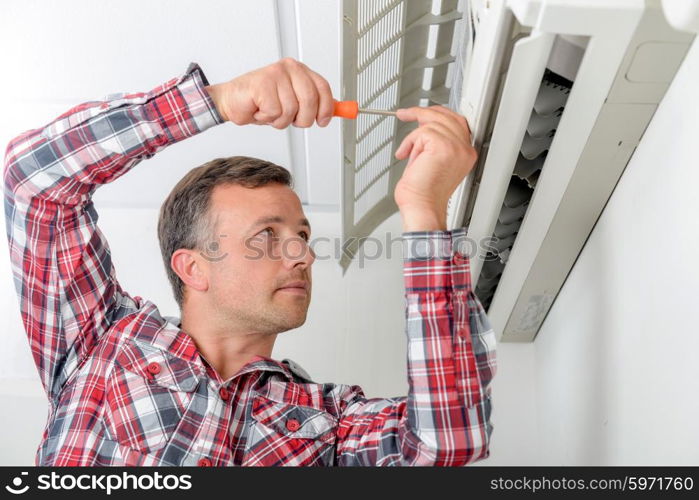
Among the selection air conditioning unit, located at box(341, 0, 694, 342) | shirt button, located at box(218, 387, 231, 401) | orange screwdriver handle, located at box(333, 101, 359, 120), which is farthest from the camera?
shirt button, located at box(218, 387, 231, 401)

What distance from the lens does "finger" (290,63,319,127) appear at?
98 centimetres

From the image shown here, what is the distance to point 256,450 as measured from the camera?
1058 mm

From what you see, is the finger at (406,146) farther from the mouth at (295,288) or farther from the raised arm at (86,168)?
the mouth at (295,288)

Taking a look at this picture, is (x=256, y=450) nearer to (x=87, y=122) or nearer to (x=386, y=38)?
(x=87, y=122)

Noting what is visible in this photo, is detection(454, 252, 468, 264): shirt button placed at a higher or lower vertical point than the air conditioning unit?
lower

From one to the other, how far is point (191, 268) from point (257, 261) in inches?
6.0

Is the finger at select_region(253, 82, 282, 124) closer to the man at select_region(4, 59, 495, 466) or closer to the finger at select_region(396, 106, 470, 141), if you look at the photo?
the man at select_region(4, 59, 495, 466)

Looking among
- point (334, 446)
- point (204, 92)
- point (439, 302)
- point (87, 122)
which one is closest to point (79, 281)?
point (87, 122)

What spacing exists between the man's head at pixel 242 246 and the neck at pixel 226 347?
2 cm

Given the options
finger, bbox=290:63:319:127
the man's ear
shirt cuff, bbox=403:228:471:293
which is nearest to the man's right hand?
finger, bbox=290:63:319:127

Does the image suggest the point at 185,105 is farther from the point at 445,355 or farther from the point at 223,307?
the point at 445,355

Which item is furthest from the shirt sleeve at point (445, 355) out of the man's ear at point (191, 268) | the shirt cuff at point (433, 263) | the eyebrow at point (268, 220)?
the man's ear at point (191, 268)

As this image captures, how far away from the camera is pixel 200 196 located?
1.26 m

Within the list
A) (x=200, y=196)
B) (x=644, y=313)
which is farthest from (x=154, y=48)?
(x=644, y=313)
